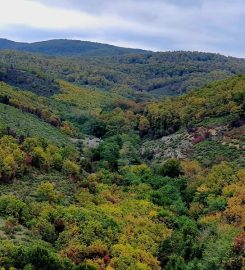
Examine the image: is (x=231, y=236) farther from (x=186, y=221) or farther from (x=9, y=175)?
(x=9, y=175)

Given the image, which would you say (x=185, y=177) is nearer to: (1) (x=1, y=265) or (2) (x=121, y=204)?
(2) (x=121, y=204)

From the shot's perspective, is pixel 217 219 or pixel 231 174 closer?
pixel 217 219

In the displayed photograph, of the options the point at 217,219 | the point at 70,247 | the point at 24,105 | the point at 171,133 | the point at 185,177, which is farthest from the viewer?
the point at 24,105

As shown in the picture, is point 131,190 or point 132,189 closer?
point 131,190

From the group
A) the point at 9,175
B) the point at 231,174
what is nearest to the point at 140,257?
the point at 9,175

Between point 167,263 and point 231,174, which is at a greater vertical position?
point 231,174

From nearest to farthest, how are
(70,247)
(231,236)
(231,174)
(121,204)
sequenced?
(70,247) → (231,236) → (121,204) → (231,174)
